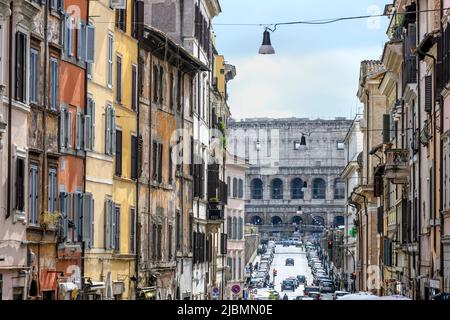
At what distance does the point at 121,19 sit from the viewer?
4244 centimetres

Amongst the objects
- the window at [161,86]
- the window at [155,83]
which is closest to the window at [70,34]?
the window at [155,83]

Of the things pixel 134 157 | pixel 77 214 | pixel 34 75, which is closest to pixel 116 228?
pixel 134 157

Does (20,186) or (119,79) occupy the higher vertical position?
(119,79)

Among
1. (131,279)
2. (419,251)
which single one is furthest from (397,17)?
(131,279)

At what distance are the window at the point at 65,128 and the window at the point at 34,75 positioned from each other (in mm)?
2619

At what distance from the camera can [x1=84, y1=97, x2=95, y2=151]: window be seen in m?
36.8

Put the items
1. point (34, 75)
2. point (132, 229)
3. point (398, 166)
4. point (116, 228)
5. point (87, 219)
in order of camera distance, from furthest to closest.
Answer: point (398, 166) → point (132, 229) → point (116, 228) → point (87, 219) → point (34, 75)

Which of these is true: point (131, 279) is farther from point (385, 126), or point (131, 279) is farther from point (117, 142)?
point (385, 126)

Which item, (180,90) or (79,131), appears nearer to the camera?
(79,131)

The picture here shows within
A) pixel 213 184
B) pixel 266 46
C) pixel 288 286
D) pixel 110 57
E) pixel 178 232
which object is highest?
pixel 110 57

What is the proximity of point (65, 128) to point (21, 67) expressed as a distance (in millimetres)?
5243

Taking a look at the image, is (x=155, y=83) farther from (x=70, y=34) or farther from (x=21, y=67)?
(x=21, y=67)

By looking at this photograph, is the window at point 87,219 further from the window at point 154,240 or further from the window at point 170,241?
the window at point 170,241
